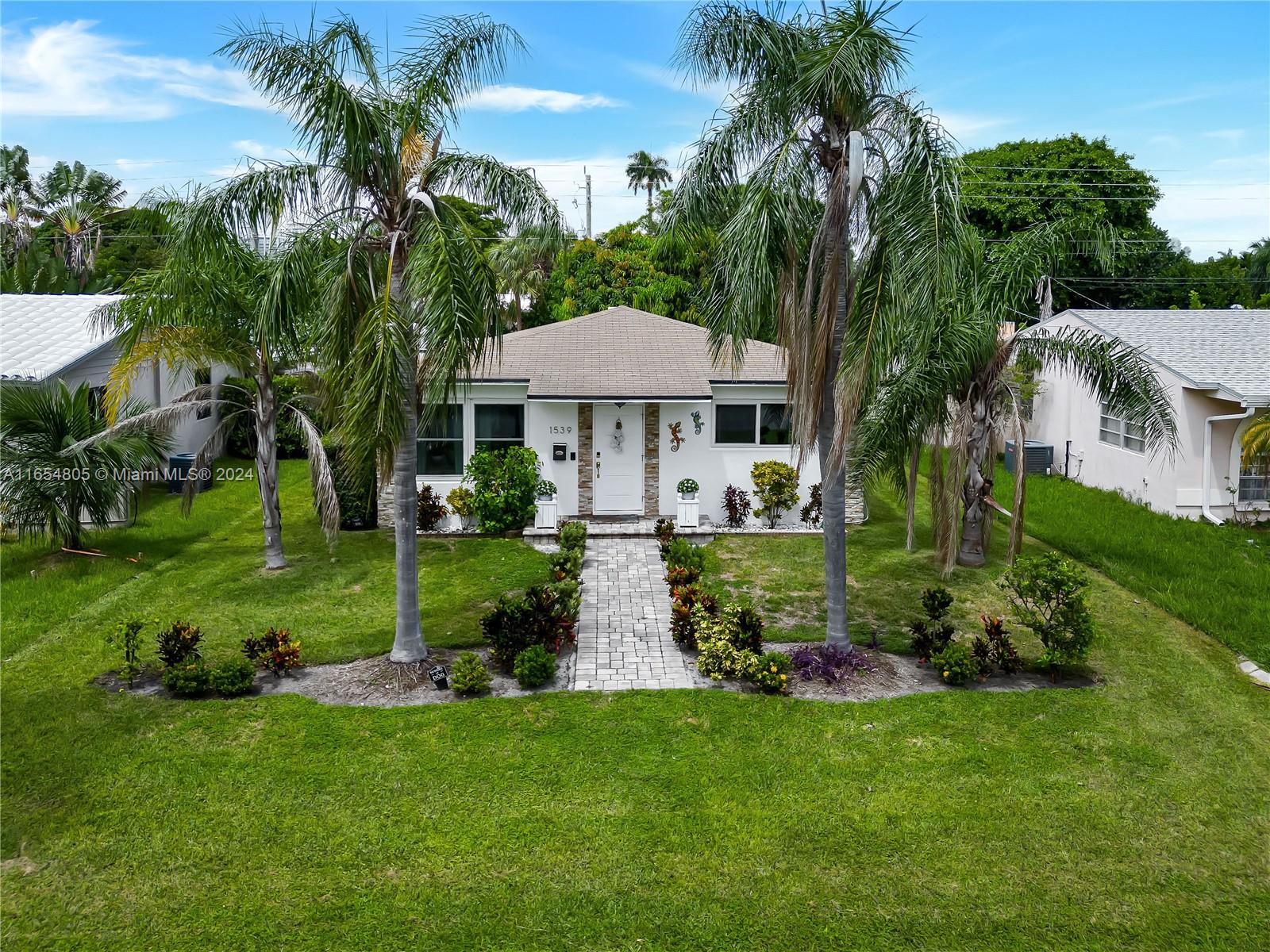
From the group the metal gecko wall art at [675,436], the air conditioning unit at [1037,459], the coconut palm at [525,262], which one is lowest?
the air conditioning unit at [1037,459]

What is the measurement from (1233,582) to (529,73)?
1214cm

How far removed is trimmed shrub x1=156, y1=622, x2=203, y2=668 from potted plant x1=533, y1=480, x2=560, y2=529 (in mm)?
6741

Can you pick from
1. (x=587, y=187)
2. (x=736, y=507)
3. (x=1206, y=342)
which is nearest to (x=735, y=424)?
(x=736, y=507)

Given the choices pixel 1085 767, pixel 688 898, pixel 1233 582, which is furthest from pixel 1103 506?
pixel 688 898

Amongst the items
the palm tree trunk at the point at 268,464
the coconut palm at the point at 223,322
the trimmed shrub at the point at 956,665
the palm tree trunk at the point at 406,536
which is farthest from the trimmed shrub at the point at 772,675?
the palm tree trunk at the point at 268,464

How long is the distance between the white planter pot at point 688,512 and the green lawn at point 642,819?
6808 mm

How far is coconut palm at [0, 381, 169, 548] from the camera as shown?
12.4 meters

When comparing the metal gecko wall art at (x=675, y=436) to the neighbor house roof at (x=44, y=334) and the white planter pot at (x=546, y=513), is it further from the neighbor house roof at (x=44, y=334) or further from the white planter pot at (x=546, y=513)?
the neighbor house roof at (x=44, y=334)

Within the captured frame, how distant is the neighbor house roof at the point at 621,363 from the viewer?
1507 cm

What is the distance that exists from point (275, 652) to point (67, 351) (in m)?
10.1

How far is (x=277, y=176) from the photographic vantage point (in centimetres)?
859

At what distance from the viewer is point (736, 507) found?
15562mm

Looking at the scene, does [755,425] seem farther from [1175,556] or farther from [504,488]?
[1175,556]

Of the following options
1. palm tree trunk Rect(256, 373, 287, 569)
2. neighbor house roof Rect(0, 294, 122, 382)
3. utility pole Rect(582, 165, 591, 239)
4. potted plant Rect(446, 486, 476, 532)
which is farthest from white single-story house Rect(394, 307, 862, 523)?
utility pole Rect(582, 165, 591, 239)
